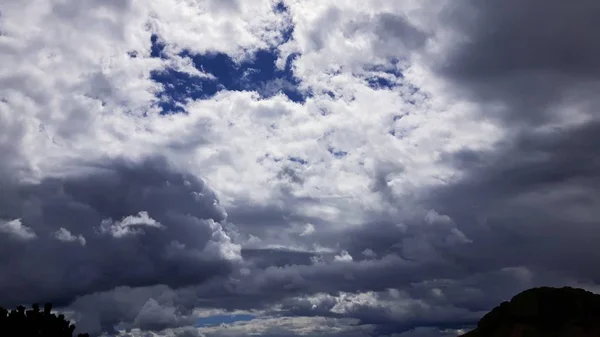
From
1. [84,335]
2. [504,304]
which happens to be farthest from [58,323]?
[504,304]

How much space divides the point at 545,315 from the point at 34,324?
377 ft

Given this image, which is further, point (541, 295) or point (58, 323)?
Answer: point (541, 295)

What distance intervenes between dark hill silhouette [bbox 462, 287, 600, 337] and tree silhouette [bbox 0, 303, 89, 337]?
95892 millimetres

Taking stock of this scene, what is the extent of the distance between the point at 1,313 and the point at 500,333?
362 ft

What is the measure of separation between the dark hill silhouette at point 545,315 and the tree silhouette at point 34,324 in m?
95.9

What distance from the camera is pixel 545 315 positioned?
442 feet

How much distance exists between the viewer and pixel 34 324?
404 feet

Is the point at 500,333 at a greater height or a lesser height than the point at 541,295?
lesser

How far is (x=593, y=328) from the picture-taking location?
12512cm

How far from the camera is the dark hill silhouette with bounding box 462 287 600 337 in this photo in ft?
423

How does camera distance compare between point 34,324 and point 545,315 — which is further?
point 545,315

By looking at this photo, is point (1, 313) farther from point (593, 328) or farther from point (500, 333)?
point (593, 328)

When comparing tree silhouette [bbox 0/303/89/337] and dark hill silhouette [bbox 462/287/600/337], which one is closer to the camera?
tree silhouette [bbox 0/303/89/337]

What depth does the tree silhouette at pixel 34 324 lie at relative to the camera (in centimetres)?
11756
